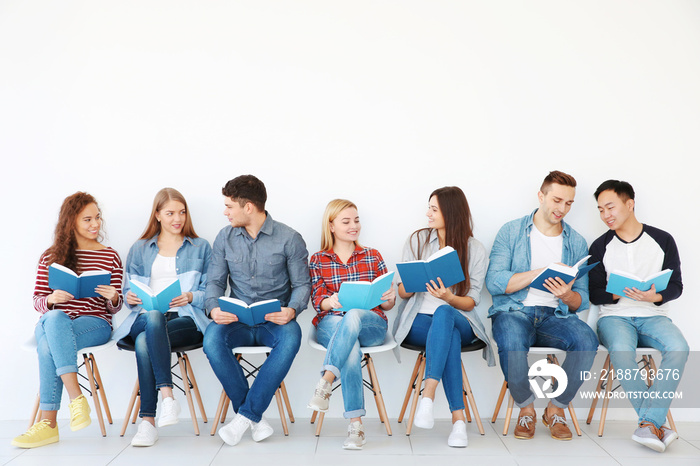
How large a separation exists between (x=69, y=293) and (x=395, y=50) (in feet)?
7.45

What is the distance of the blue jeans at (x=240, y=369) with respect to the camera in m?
2.85

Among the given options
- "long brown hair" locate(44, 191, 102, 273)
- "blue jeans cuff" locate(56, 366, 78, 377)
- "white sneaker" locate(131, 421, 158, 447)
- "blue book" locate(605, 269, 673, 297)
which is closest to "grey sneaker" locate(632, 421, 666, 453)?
"blue book" locate(605, 269, 673, 297)

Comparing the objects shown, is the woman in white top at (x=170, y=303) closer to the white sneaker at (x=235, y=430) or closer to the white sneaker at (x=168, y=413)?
the white sneaker at (x=168, y=413)

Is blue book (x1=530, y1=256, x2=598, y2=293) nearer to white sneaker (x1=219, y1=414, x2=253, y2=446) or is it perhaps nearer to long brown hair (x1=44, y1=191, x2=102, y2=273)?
white sneaker (x1=219, y1=414, x2=253, y2=446)

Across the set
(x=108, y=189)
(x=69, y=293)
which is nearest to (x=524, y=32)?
(x=108, y=189)

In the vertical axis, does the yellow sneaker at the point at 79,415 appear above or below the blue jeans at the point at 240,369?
below

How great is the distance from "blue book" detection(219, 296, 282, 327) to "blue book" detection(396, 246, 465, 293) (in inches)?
25.5

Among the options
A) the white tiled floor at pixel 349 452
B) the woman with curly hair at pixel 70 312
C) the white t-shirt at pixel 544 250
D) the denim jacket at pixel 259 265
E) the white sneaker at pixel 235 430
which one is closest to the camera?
the white tiled floor at pixel 349 452

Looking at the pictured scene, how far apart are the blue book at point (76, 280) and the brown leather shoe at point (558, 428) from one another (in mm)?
2394

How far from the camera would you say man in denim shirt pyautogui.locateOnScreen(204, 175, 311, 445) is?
9.50ft

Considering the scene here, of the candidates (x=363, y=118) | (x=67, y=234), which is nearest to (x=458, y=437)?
(x=363, y=118)

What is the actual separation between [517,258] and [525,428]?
897 millimetres

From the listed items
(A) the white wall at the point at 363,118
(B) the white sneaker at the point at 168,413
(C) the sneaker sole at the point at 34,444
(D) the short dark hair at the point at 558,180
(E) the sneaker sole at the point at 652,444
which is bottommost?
(E) the sneaker sole at the point at 652,444

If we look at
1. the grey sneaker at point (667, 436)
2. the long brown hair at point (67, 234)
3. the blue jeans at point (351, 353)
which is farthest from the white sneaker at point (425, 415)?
the long brown hair at point (67, 234)
